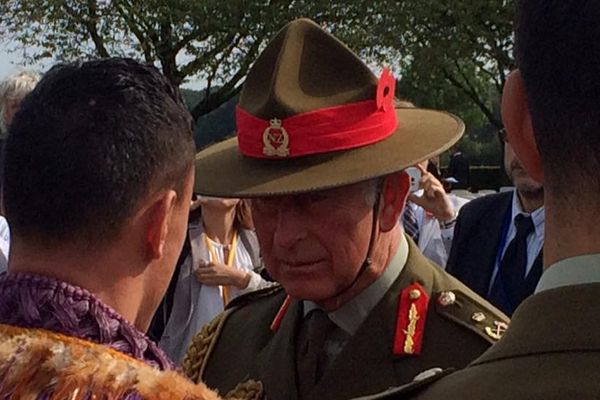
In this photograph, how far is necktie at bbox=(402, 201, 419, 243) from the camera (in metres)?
5.42

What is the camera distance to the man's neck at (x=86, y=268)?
5.85ft

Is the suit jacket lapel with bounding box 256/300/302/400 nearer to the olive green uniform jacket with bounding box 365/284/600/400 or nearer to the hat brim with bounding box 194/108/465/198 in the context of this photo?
the hat brim with bounding box 194/108/465/198

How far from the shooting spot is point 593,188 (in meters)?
1.09

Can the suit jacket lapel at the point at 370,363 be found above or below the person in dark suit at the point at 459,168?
above

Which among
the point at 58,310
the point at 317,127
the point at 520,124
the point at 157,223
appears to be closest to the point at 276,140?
the point at 317,127

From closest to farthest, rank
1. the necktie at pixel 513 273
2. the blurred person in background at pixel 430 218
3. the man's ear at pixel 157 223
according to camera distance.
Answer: the man's ear at pixel 157 223 < the necktie at pixel 513 273 < the blurred person in background at pixel 430 218

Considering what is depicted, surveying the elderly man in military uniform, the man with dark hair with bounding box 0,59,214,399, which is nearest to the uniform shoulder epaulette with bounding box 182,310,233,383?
the elderly man in military uniform

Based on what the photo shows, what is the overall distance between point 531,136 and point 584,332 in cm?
26

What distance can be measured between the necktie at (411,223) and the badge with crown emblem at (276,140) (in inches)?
116

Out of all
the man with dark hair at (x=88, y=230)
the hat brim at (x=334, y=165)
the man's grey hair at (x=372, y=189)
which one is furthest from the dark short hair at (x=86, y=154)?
the man's grey hair at (x=372, y=189)

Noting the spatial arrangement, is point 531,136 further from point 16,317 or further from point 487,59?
point 487,59

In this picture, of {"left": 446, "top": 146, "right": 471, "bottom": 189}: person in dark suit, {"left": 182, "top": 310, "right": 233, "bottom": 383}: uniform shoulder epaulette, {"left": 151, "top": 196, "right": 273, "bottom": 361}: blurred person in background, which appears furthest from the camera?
{"left": 446, "top": 146, "right": 471, "bottom": 189}: person in dark suit

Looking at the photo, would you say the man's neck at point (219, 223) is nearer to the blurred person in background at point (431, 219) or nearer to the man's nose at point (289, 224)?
the blurred person in background at point (431, 219)

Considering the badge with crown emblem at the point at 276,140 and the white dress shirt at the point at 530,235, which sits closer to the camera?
the badge with crown emblem at the point at 276,140
